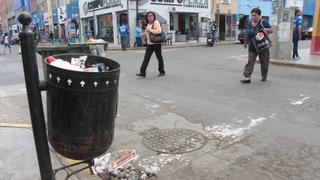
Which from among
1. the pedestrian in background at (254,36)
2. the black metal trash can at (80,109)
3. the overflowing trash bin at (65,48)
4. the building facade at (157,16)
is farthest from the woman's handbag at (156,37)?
the building facade at (157,16)

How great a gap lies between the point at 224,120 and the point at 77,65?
112 inches

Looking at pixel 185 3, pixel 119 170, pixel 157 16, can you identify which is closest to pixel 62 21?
pixel 157 16

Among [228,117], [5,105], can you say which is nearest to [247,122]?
[228,117]

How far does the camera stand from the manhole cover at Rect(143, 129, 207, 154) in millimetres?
3819

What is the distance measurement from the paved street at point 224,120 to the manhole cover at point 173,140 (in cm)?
7

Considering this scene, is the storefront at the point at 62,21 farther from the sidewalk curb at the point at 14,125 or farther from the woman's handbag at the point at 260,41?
the sidewalk curb at the point at 14,125

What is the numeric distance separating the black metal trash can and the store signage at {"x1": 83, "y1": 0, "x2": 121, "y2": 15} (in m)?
23.8

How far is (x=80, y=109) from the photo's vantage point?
7.79 ft

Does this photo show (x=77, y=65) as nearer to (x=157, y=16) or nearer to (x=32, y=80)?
(x=32, y=80)

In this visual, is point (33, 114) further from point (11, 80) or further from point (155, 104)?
point (11, 80)

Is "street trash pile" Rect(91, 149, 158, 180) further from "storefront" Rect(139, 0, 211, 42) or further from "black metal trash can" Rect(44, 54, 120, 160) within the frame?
"storefront" Rect(139, 0, 211, 42)

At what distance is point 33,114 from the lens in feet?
8.07

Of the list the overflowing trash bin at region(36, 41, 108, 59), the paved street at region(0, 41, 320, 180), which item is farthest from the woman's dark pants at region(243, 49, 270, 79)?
the overflowing trash bin at region(36, 41, 108, 59)

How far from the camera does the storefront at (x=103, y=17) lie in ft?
83.7
